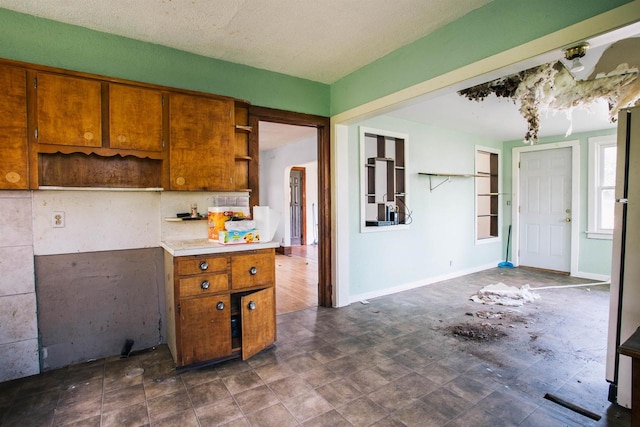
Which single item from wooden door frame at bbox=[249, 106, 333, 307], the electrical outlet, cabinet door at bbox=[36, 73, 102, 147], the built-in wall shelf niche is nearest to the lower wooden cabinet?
the electrical outlet

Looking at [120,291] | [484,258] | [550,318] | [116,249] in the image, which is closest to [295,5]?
[116,249]

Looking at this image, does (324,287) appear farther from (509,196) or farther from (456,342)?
(509,196)

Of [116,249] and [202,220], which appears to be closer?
[116,249]

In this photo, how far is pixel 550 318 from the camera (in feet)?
11.5

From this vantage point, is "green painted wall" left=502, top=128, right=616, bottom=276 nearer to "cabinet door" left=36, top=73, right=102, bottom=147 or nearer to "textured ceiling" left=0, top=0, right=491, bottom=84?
"textured ceiling" left=0, top=0, right=491, bottom=84

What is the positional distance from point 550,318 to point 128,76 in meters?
4.77

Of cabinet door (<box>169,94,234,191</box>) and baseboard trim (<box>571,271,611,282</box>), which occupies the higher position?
cabinet door (<box>169,94,234,191</box>)

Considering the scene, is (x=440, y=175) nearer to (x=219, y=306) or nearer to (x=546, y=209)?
(x=546, y=209)

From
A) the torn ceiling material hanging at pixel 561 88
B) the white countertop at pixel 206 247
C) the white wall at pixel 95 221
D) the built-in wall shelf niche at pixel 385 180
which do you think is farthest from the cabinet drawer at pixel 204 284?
the torn ceiling material hanging at pixel 561 88

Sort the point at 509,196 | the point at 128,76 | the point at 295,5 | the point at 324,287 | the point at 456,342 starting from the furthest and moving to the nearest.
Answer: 1. the point at 509,196
2. the point at 324,287
3. the point at 456,342
4. the point at 128,76
5. the point at 295,5

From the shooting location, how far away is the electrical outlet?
8.08 ft

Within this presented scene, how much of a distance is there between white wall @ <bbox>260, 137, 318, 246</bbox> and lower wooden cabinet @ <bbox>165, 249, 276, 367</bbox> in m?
4.23

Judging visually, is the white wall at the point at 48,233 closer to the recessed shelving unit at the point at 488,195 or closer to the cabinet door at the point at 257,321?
the cabinet door at the point at 257,321

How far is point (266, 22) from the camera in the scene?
8.11ft
